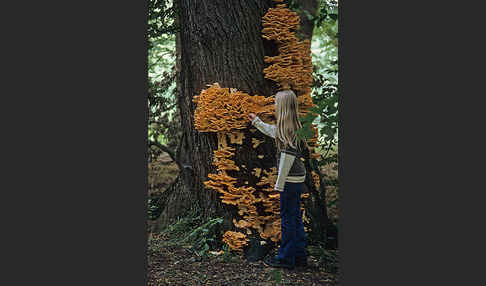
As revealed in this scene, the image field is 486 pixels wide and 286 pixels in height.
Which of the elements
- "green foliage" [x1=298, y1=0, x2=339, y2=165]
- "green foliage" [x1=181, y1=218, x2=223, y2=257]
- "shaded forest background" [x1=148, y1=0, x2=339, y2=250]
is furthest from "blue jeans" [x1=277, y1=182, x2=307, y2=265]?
"shaded forest background" [x1=148, y1=0, x2=339, y2=250]

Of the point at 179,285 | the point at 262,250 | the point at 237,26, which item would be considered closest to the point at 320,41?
the point at 237,26

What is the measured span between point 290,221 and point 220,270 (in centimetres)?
82

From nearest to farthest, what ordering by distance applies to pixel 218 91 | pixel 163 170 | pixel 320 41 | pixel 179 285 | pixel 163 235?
pixel 179 285, pixel 218 91, pixel 163 235, pixel 163 170, pixel 320 41

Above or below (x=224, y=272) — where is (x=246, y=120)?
above

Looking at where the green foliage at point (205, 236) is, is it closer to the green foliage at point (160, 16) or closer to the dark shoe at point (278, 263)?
the dark shoe at point (278, 263)

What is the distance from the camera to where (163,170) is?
19.3 ft

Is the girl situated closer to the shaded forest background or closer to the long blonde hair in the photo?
the long blonde hair

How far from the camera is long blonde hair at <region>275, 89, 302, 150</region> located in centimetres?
377

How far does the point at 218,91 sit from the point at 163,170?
2.26 m

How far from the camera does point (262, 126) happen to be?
3.90 meters

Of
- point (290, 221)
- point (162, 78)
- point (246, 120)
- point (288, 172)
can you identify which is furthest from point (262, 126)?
point (162, 78)

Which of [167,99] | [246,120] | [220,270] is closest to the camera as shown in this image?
[220,270]

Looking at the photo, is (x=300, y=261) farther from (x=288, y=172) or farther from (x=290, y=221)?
(x=288, y=172)

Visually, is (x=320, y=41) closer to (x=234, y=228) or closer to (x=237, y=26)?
(x=237, y=26)
